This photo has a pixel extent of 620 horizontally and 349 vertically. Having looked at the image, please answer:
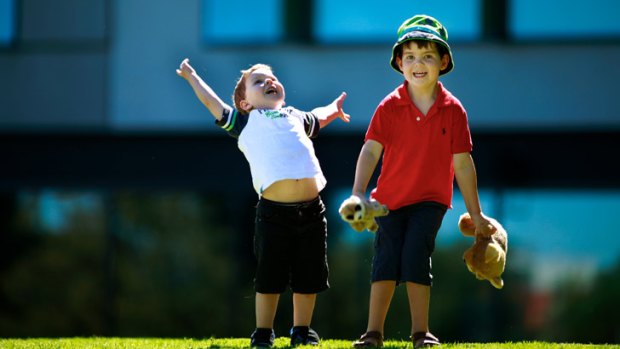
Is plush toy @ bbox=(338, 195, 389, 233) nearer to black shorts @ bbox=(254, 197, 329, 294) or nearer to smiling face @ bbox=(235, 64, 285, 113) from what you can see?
black shorts @ bbox=(254, 197, 329, 294)

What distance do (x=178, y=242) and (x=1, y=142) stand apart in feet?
6.73

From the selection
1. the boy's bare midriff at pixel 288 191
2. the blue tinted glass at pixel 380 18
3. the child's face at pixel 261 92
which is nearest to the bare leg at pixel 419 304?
A: the boy's bare midriff at pixel 288 191

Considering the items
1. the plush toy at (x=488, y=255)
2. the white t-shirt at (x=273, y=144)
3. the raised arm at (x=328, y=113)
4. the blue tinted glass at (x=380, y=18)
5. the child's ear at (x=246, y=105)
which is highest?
the blue tinted glass at (x=380, y=18)

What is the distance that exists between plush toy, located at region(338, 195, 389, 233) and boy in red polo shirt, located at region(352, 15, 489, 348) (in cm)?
24

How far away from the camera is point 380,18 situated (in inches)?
446

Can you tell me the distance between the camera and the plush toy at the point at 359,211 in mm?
4922

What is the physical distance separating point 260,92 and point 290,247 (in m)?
0.77

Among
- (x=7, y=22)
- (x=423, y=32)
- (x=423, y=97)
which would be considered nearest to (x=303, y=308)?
(x=423, y=97)

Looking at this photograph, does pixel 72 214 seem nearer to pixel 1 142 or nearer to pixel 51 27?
pixel 1 142

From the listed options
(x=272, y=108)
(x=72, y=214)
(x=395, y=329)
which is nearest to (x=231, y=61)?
(x=72, y=214)

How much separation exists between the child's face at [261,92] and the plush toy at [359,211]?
839 millimetres

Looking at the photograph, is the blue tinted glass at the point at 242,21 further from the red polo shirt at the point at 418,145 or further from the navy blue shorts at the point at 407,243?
the navy blue shorts at the point at 407,243

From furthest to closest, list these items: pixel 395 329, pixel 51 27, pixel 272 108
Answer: pixel 51 27
pixel 395 329
pixel 272 108

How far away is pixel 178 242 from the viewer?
11.8 metres
